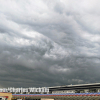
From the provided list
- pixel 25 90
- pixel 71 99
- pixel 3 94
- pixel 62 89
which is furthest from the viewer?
pixel 25 90

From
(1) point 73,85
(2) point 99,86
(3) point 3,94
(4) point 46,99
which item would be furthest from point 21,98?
(2) point 99,86

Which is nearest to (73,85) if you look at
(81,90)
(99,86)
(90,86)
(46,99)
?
(81,90)

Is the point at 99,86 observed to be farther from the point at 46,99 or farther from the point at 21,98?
the point at 21,98

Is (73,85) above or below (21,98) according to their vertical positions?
above

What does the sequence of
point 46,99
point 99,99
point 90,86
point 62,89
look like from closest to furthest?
point 99,99 < point 46,99 < point 90,86 < point 62,89

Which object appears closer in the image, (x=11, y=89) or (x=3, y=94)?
(x=3, y=94)

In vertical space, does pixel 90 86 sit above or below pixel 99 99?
above

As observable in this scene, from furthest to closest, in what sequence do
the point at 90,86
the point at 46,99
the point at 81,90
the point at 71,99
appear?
1. the point at 81,90
2. the point at 90,86
3. the point at 46,99
4. the point at 71,99

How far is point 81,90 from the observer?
135m

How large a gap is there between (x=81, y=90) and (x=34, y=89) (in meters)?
58.3

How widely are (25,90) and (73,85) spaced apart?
213ft

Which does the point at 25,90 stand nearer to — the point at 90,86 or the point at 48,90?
the point at 48,90

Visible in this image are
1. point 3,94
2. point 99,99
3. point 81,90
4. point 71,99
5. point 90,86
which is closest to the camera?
point 3,94

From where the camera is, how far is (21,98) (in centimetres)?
12938
